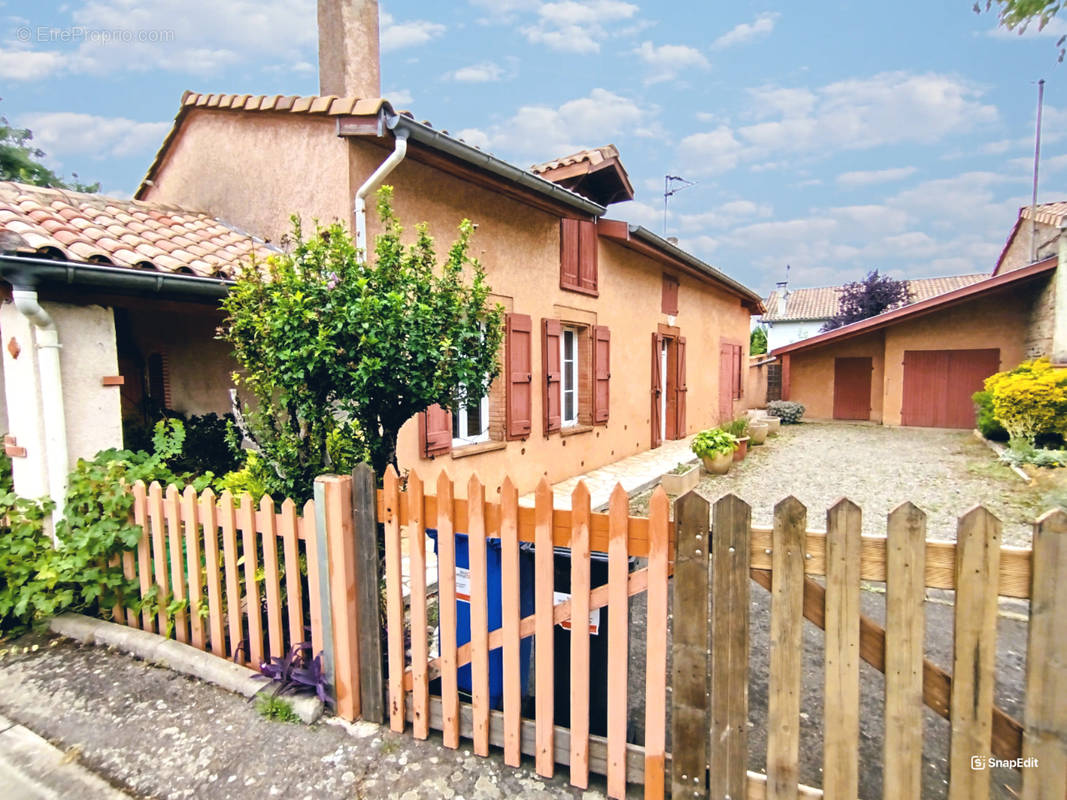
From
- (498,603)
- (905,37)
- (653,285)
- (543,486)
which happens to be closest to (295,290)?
(543,486)

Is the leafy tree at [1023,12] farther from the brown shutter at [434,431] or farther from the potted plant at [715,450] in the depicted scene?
the potted plant at [715,450]

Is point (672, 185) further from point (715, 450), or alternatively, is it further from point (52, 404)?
point (52, 404)

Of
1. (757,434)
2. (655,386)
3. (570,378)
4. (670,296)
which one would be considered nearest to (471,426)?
(570,378)

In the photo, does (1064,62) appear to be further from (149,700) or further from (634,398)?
(634,398)

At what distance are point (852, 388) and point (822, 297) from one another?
75.7 feet

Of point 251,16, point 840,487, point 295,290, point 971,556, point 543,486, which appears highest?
point 251,16

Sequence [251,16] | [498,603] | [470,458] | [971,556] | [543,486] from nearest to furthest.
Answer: [971,556] < [543,486] < [498,603] < [470,458] < [251,16]

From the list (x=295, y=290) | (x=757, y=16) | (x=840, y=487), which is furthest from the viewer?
(x=757, y=16)

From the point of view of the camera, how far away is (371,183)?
182 inches

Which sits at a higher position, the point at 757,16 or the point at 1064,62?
the point at 757,16

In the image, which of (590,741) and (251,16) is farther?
(251,16)

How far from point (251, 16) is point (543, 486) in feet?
27.2

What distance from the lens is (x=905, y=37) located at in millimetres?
8438

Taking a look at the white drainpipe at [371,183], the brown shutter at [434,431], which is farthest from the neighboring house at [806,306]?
the white drainpipe at [371,183]
